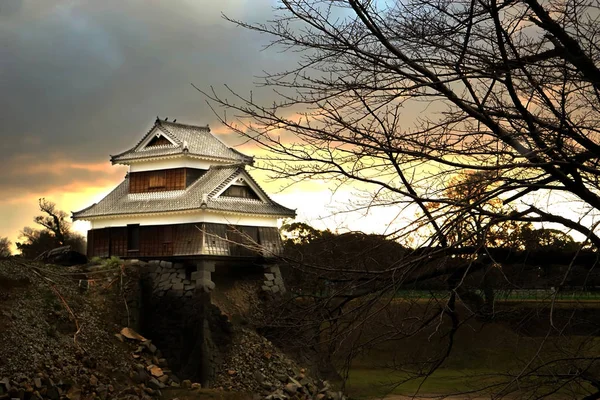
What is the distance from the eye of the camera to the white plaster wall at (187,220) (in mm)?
19594

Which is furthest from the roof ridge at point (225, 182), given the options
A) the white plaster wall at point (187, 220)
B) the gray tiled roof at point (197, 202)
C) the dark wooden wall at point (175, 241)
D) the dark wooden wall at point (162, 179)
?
the dark wooden wall at point (162, 179)

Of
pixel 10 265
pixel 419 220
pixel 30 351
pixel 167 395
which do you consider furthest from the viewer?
pixel 10 265

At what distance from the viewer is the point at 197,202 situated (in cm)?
1948

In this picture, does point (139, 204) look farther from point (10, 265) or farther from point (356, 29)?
point (356, 29)

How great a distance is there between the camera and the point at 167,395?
16.4 meters

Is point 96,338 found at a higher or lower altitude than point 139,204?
lower

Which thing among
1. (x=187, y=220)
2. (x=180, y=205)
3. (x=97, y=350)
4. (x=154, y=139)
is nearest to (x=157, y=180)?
(x=154, y=139)

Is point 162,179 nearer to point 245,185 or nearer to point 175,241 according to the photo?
point 175,241

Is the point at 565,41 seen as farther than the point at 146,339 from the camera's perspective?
No

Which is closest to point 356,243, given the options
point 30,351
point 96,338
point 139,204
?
point 30,351

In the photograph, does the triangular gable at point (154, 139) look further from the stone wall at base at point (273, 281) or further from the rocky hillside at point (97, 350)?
the stone wall at base at point (273, 281)

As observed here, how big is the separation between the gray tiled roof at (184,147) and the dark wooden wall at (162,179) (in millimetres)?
488

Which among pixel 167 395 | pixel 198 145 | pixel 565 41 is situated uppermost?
pixel 198 145

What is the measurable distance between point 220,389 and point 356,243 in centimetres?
1178
